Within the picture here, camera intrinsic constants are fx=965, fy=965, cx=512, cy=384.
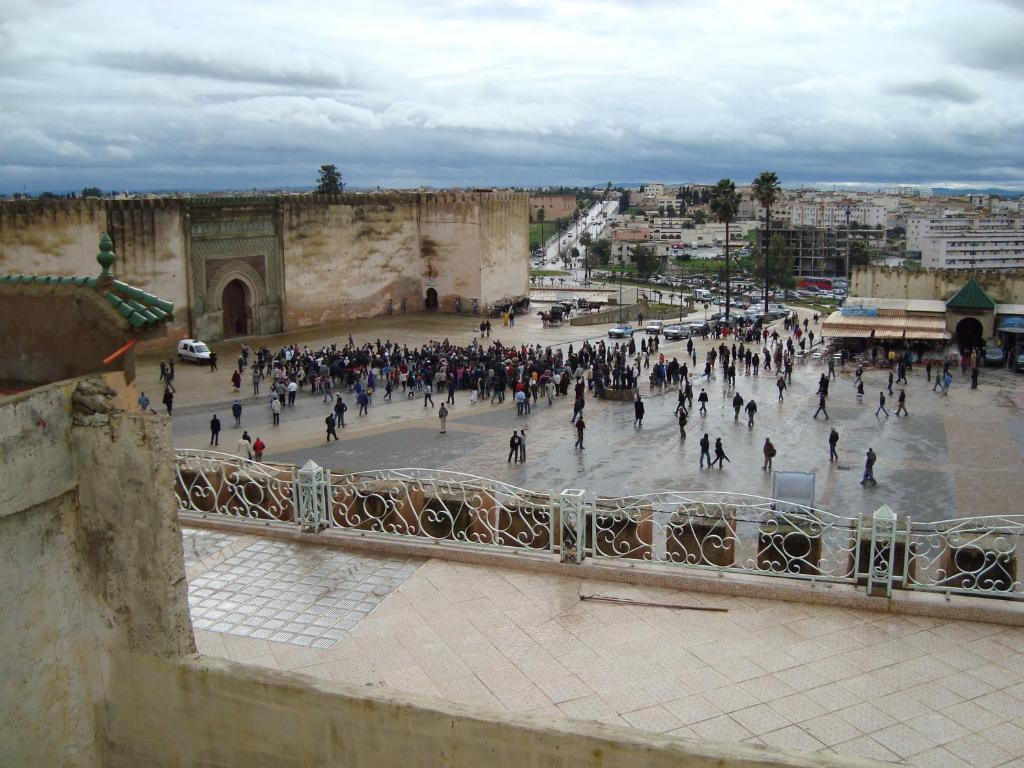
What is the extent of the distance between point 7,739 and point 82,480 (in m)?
1.24

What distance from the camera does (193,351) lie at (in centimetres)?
2961

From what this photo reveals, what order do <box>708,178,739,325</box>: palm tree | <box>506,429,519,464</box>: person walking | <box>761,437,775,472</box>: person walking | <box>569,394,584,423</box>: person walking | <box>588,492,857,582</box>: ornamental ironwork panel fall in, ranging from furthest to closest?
<box>708,178,739,325</box>: palm tree
<box>569,394,584,423</box>: person walking
<box>506,429,519,464</box>: person walking
<box>761,437,775,472</box>: person walking
<box>588,492,857,582</box>: ornamental ironwork panel

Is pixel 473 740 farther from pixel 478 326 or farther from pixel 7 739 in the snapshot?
pixel 478 326

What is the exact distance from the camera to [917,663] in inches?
254

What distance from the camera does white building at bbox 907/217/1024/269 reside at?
103250 mm

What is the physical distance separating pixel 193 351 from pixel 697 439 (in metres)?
16.2

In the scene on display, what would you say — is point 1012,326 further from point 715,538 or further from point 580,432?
point 715,538

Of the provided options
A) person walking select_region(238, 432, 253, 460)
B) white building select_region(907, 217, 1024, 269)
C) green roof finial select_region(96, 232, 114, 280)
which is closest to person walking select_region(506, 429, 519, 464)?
person walking select_region(238, 432, 253, 460)

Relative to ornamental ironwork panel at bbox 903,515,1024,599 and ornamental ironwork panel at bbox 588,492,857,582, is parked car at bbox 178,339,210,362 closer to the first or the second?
ornamental ironwork panel at bbox 588,492,857,582

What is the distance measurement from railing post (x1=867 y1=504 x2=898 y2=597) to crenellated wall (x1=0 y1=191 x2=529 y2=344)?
89.4 feet

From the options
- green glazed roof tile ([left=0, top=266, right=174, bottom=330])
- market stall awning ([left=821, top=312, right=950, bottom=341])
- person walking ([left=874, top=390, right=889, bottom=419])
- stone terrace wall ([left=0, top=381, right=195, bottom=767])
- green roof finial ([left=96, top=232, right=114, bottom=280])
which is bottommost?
person walking ([left=874, top=390, right=889, bottom=419])

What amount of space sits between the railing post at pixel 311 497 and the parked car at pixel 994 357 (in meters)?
28.1

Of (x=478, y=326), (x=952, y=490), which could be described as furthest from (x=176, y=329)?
(x=952, y=490)

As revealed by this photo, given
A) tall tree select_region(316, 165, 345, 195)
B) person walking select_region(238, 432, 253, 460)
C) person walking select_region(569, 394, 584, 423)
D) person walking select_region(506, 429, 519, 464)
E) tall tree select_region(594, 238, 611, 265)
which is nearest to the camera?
person walking select_region(238, 432, 253, 460)
